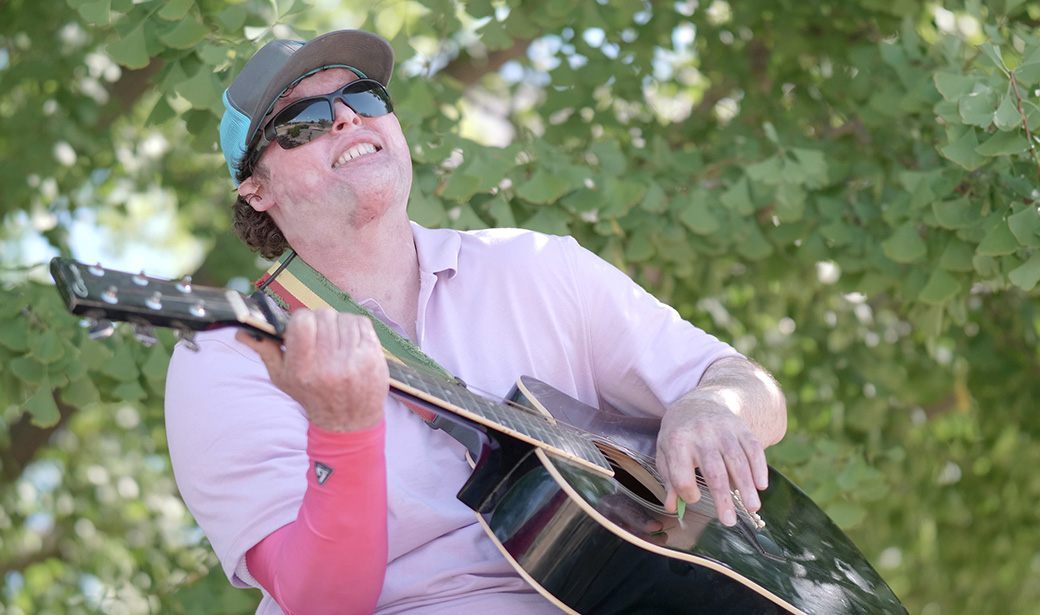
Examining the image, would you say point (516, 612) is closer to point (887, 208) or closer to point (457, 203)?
point (457, 203)

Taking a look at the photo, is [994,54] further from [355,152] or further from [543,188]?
[355,152]

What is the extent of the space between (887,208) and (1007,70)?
1.94 feet

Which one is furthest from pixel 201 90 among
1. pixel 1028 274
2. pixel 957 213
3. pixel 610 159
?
pixel 1028 274

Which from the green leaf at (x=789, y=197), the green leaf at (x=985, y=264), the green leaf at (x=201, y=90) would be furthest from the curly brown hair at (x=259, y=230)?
the green leaf at (x=985, y=264)

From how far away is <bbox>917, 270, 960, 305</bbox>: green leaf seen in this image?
2881mm

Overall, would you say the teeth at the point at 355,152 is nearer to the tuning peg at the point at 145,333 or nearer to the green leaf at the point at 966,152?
the tuning peg at the point at 145,333

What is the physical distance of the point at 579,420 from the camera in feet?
6.46

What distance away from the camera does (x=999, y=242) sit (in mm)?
2564

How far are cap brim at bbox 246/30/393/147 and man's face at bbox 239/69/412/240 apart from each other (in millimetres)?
25

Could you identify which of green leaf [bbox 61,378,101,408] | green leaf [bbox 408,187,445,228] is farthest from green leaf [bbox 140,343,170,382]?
green leaf [bbox 408,187,445,228]

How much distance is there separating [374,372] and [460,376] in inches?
22.1

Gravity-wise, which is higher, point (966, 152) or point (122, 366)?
point (966, 152)

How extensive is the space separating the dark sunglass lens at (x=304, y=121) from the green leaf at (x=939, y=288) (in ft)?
5.54

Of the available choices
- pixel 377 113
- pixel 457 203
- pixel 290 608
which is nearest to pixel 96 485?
pixel 457 203
